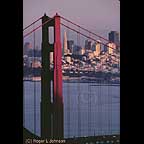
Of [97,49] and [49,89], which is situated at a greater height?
[97,49]
